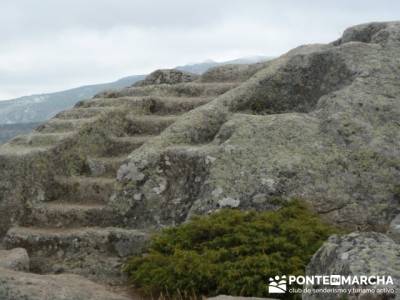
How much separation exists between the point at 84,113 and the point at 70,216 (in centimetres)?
408

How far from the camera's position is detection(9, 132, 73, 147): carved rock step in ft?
43.9

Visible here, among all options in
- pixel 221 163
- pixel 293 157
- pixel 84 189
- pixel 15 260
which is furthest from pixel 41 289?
pixel 84 189

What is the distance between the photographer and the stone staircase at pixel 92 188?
1098 cm

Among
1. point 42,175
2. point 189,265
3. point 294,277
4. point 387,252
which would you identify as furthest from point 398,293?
point 42,175

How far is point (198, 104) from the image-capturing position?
1545cm

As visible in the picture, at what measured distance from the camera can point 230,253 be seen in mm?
8547

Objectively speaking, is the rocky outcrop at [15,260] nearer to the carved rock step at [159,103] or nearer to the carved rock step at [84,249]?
the carved rock step at [84,249]

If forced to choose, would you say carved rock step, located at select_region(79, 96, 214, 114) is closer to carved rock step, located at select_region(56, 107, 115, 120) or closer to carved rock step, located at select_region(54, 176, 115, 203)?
carved rock step, located at select_region(56, 107, 115, 120)

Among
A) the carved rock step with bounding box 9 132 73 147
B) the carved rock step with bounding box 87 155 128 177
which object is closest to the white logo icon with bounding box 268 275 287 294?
the carved rock step with bounding box 87 155 128 177

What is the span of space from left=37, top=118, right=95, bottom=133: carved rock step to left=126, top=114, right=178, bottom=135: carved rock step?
115cm

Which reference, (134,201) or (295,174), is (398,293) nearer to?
(295,174)

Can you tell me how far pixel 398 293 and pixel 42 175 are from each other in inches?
361

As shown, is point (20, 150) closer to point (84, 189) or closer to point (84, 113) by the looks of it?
point (84, 189)

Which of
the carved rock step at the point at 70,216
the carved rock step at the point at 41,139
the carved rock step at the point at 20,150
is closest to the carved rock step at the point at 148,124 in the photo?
the carved rock step at the point at 41,139
